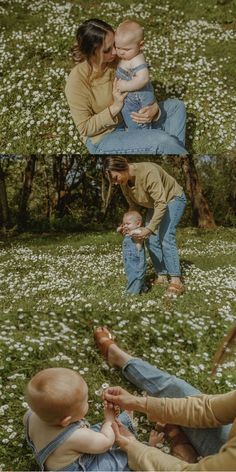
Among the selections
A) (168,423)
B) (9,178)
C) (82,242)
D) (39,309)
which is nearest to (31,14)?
(9,178)

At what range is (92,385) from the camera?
3.01m

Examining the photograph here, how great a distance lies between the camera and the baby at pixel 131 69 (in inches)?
139

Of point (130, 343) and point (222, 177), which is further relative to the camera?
point (222, 177)

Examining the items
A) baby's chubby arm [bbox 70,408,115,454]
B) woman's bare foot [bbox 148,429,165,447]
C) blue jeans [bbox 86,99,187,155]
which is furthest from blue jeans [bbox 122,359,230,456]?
blue jeans [bbox 86,99,187,155]

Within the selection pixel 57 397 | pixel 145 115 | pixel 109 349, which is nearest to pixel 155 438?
pixel 109 349

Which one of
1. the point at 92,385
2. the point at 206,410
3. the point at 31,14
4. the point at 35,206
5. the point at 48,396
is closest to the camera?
the point at 48,396

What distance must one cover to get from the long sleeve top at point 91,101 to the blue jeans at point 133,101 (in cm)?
5

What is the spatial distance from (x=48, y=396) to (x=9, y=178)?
4.82 feet

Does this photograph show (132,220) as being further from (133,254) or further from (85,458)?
(85,458)

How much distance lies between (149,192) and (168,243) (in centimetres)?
29

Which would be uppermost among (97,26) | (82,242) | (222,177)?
(97,26)

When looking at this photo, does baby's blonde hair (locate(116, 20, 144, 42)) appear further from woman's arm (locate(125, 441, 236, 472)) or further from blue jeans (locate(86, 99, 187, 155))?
woman's arm (locate(125, 441, 236, 472))

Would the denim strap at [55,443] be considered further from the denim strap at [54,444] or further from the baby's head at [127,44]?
the baby's head at [127,44]

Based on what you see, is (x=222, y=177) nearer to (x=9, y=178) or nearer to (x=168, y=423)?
(x=9, y=178)
